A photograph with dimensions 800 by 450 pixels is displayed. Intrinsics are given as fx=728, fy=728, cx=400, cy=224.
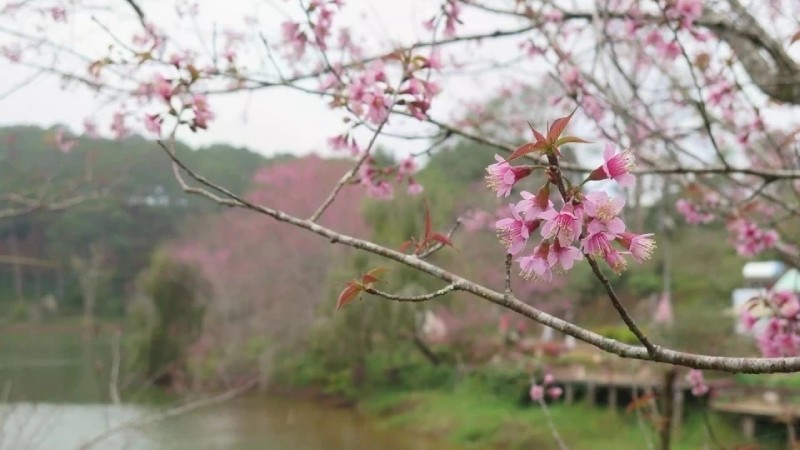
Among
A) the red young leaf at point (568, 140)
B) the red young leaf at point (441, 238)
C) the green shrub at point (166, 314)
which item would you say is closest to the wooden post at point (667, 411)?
the red young leaf at point (441, 238)

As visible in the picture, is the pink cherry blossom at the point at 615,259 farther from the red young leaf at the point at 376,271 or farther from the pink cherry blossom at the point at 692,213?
the pink cherry blossom at the point at 692,213

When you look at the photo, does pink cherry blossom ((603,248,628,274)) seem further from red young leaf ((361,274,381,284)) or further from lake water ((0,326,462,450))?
lake water ((0,326,462,450))

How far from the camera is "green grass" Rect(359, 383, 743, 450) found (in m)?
7.66

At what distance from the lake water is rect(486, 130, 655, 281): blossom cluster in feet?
Result: 18.9

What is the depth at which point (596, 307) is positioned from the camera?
1143 cm

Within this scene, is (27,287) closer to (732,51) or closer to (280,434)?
(280,434)

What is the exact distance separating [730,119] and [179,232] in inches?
499

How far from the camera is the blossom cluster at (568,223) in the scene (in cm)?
56

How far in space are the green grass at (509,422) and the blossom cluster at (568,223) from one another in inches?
278

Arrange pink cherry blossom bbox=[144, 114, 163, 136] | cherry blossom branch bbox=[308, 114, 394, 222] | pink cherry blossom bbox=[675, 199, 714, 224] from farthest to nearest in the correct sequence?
pink cherry blossom bbox=[675, 199, 714, 224] → pink cherry blossom bbox=[144, 114, 163, 136] → cherry blossom branch bbox=[308, 114, 394, 222]

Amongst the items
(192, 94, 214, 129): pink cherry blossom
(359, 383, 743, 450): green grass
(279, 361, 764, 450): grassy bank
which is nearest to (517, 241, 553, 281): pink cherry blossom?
(192, 94, 214, 129): pink cherry blossom

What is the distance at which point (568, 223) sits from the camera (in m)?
0.56

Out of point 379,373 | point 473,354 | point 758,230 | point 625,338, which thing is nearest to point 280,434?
point 379,373

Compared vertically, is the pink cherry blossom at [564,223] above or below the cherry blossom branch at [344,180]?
below
